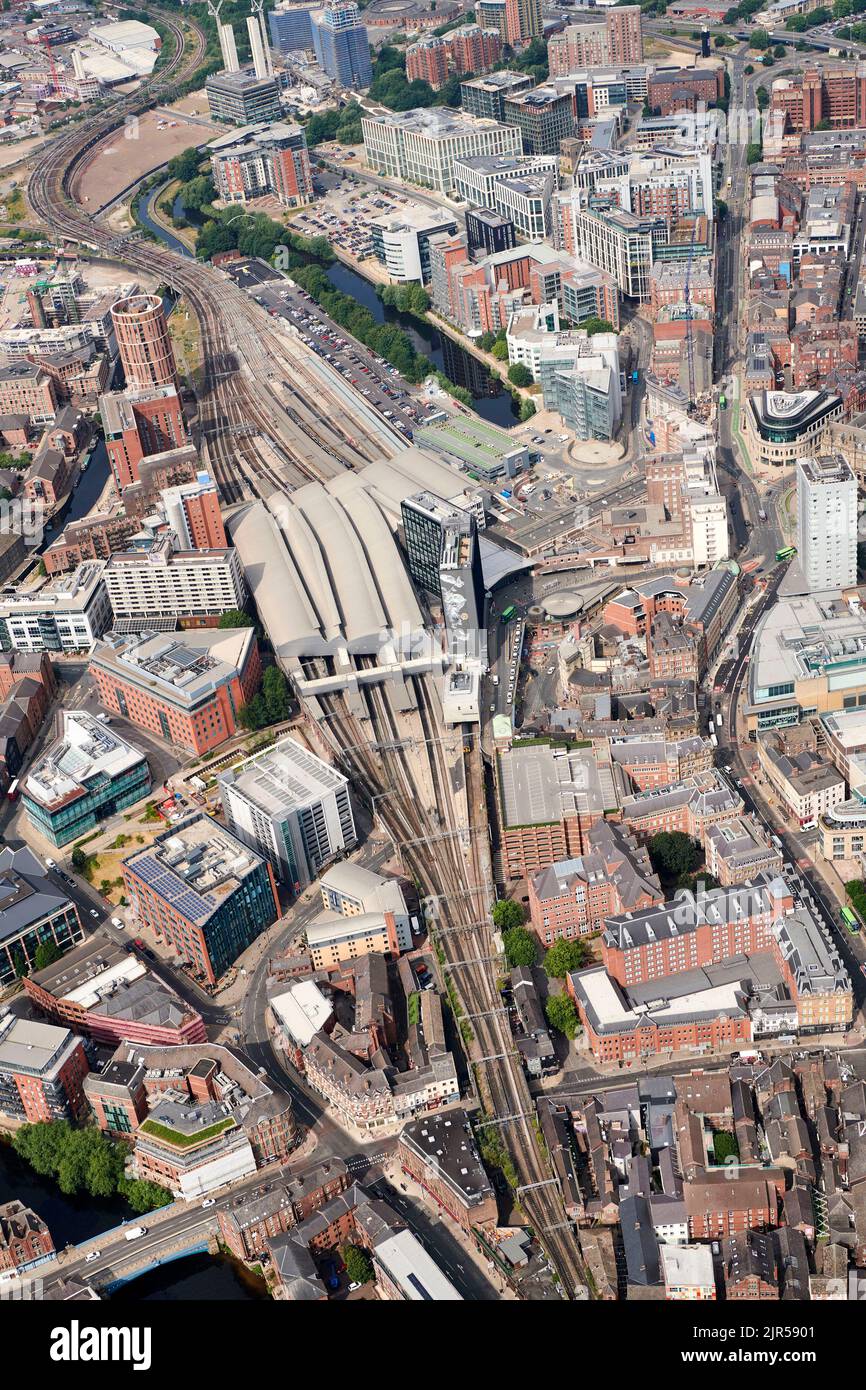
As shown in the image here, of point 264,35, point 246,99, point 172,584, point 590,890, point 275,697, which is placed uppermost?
point 264,35

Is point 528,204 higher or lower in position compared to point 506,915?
higher

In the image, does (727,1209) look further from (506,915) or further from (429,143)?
(429,143)

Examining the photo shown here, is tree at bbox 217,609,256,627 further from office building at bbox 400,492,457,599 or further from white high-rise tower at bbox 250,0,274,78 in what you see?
white high-rise tower at bbox 250,0,274,78

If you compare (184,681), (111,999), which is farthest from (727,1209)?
(184,681)

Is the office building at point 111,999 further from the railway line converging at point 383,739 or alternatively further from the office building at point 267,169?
the office building at point 267,169

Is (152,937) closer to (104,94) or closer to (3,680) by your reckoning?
(3,680)

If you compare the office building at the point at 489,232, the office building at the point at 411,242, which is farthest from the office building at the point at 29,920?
the office building at the point at 411,242

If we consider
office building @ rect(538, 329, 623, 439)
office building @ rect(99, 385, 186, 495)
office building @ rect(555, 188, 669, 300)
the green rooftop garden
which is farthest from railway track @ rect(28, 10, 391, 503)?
the green rooftop garden

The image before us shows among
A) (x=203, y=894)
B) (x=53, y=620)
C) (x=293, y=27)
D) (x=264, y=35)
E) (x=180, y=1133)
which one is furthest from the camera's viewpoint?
(x=293, y=27)
